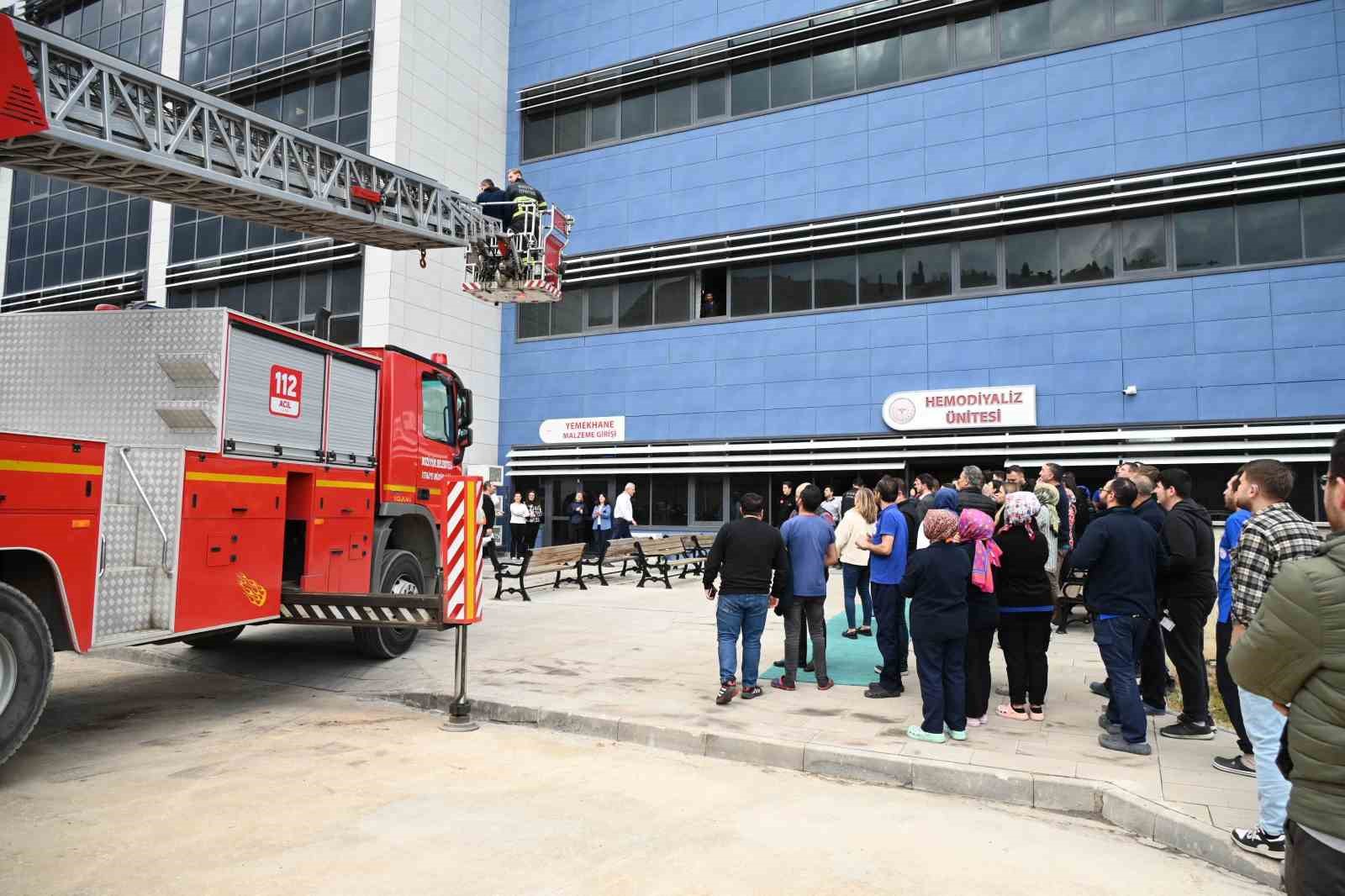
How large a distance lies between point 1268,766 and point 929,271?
16.7 meters

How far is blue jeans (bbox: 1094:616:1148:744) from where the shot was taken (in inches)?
237

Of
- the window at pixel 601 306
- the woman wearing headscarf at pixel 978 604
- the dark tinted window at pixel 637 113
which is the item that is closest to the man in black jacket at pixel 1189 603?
the woman wearing headscarf at pixel 978 604

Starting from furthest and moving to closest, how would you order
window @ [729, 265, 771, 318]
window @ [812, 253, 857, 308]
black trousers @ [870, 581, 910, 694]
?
1. window @ [729, 265, 771, 318]
2. window @ [812, 253, 857, 308]
3. black trousers @ [870, 581, 910, 694]

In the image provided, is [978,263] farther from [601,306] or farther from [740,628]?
[740,628]

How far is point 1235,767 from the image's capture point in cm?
560

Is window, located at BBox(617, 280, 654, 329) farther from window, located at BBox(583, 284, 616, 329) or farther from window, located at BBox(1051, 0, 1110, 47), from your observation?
window, located at BBox(1051, 0, 1110, 47)

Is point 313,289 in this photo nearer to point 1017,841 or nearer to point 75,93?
point 75,93

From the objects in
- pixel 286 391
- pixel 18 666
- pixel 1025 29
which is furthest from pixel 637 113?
pixel 18 666

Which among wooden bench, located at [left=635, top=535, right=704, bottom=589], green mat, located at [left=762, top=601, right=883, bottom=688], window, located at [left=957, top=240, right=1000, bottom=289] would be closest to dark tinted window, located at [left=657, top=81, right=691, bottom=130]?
window, located at [left=957, top=240, right=1000, bottom=289]

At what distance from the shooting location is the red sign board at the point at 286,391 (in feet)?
24.1

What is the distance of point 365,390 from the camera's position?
28.7 ft

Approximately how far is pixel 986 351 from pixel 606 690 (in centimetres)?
1408

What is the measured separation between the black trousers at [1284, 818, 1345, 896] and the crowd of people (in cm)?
24

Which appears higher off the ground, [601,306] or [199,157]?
[601,306]
